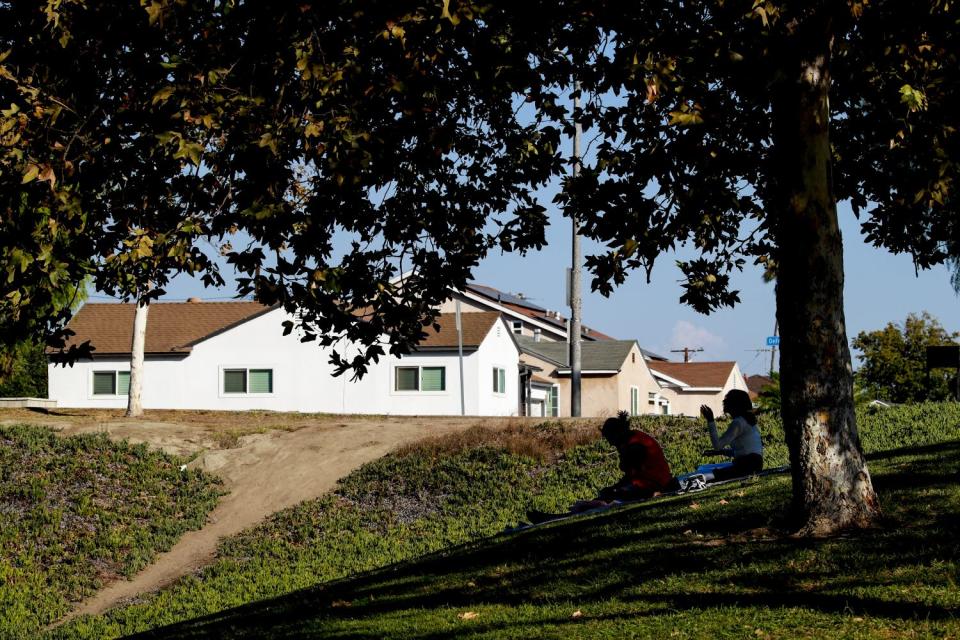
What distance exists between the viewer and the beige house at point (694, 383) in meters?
72.9

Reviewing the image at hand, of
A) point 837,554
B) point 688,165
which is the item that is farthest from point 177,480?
point 837,554

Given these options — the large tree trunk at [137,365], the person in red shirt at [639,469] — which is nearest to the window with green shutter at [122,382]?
the large tree trunk at [137,365]

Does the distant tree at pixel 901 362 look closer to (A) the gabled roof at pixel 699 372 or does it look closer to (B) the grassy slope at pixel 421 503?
(A) the gabled roof at pixel 699 372

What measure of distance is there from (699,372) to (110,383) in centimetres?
4451

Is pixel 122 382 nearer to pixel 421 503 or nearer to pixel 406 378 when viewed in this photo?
pixel 406 378

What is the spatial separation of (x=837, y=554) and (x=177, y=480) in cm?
2078

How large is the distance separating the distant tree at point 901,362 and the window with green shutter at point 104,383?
42.2 m

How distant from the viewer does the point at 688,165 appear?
1255 centimetres

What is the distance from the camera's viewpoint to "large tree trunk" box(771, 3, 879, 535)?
10.4m

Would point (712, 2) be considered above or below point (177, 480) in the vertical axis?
above

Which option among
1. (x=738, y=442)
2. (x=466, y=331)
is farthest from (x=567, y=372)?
(x=738, y=442)

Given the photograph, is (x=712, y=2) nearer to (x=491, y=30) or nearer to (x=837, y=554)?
(x=491, y=30)

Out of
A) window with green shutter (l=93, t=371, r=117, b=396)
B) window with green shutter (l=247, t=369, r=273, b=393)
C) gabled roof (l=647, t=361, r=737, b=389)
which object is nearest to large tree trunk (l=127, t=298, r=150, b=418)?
window with green shutter (l=247, t=369, r=273, b=393)

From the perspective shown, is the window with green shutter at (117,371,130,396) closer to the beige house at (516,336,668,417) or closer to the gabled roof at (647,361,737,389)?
the beige house at (516,336,668,417)
